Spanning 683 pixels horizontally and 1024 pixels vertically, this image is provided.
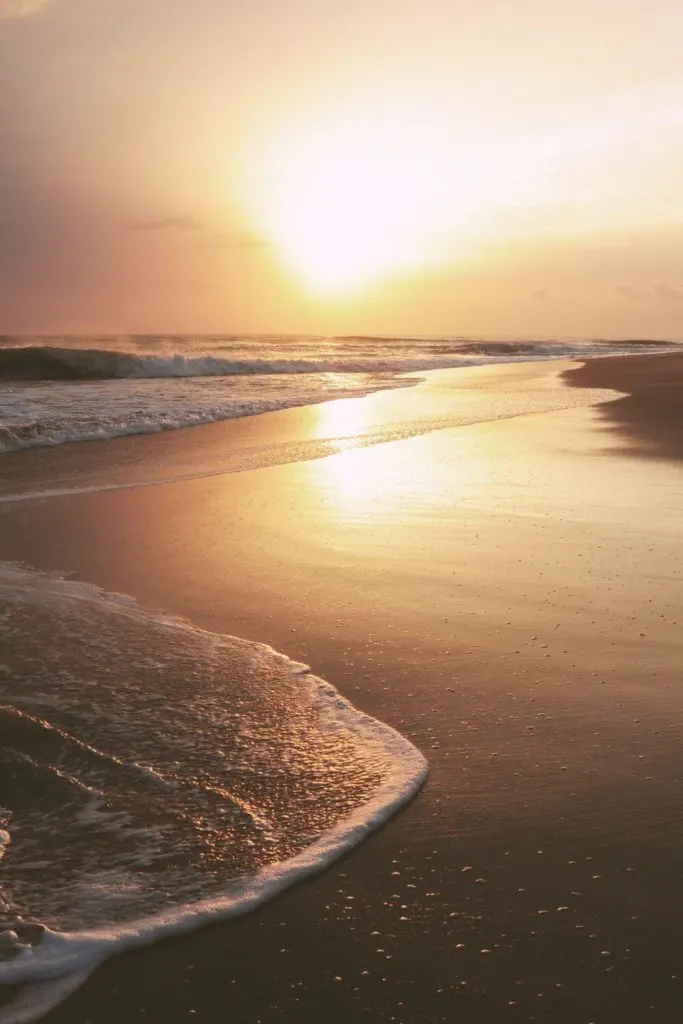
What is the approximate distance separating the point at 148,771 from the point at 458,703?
126 centimetres

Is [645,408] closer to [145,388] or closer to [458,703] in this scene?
[145,388]

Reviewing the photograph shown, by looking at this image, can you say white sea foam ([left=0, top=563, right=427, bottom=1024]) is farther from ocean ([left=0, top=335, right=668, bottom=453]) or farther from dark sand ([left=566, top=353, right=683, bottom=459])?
ocean ([left=0, top=335, right=668, bottom=453])

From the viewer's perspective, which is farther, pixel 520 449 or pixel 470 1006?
pixel 520 449

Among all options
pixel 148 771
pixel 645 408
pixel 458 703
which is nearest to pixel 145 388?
pixel 645 408

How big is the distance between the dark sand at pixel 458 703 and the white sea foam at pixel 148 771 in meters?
0.09

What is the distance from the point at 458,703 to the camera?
3.51m

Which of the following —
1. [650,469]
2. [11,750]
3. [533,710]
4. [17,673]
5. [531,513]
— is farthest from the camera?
[650,469]

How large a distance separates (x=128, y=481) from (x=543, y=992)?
25.5 feet

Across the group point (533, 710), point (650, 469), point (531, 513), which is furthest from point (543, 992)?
point (650, 469)

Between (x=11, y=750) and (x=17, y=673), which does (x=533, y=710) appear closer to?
(x=11, y=750)

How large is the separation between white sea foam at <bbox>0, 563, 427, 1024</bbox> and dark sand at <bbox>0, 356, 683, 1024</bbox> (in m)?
0.09

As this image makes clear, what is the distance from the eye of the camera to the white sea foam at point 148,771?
7.48 ft

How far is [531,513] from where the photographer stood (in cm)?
696

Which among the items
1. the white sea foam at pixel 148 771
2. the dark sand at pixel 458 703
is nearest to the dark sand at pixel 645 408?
the dark sand at pixel 458 703
